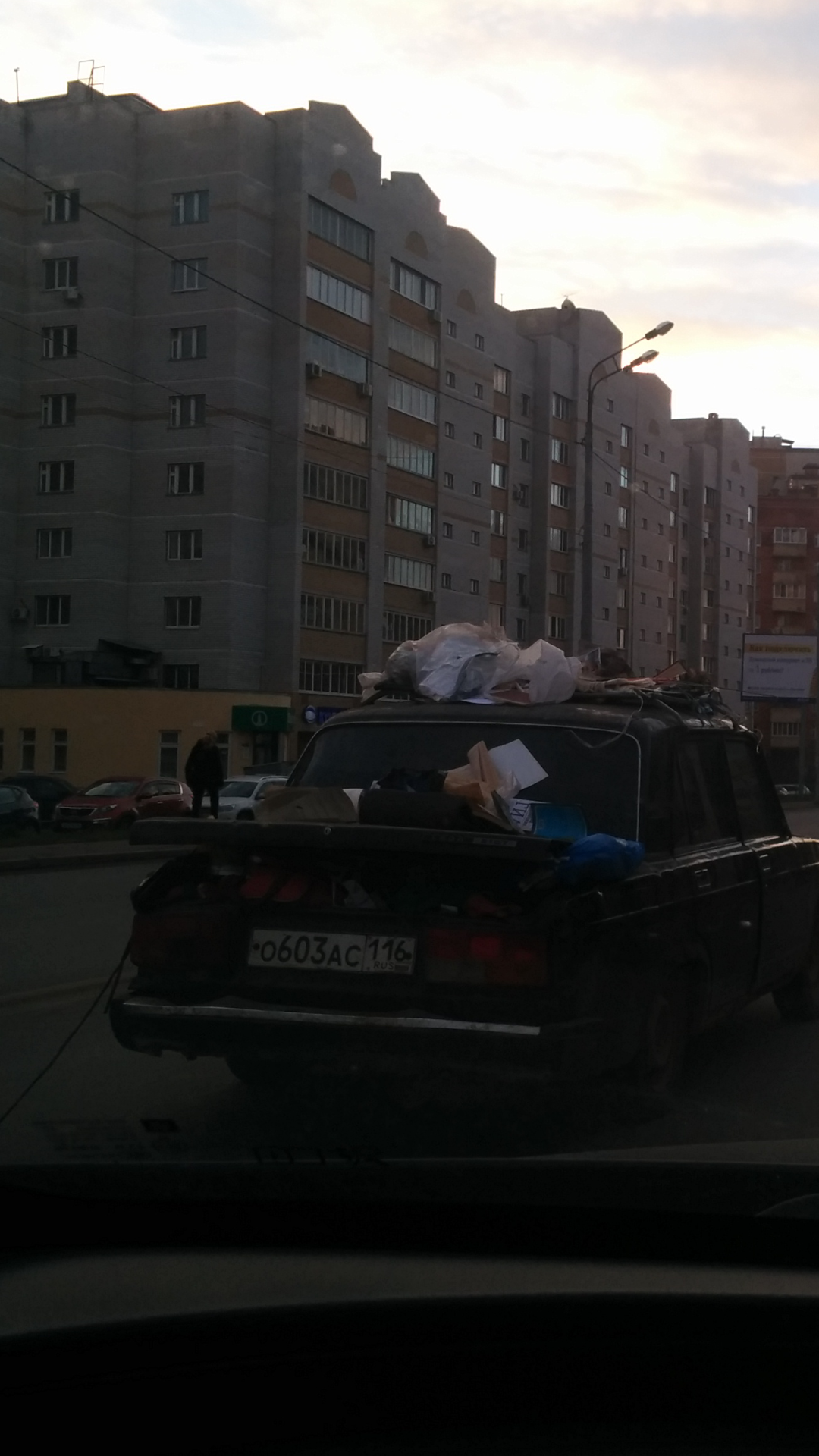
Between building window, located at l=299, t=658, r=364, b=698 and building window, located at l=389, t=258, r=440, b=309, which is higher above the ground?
building window, located at l=389, t=258, r=440, b=309

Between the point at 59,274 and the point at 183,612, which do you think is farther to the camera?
the point at 183,612

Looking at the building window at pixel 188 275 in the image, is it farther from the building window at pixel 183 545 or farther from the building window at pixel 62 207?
the building window at pixel 183 545

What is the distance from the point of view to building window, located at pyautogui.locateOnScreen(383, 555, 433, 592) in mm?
52969

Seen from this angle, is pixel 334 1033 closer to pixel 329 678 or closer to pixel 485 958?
pixel 485 958

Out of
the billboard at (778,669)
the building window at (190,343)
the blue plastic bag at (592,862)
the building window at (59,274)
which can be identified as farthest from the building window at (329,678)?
the blue plastic bag at (592,862)

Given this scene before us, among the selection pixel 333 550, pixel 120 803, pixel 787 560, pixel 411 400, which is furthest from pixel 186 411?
pixel 787 560

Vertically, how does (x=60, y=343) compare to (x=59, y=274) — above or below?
below

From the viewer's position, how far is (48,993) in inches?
335

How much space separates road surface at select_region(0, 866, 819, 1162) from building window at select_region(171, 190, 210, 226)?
4284cm

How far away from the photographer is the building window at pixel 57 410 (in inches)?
1909

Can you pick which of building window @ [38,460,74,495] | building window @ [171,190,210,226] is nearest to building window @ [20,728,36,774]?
building window @ [38,460,74,495]

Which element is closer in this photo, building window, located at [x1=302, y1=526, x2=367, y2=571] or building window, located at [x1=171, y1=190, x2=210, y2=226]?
building window, located at [x1=171, y1=190, x2=210, y2=226]

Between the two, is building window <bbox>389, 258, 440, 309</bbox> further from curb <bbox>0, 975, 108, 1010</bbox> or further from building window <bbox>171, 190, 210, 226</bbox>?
curb <bbox>0, 975, 108, 1010</bbox>

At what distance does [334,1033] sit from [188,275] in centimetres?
4582
